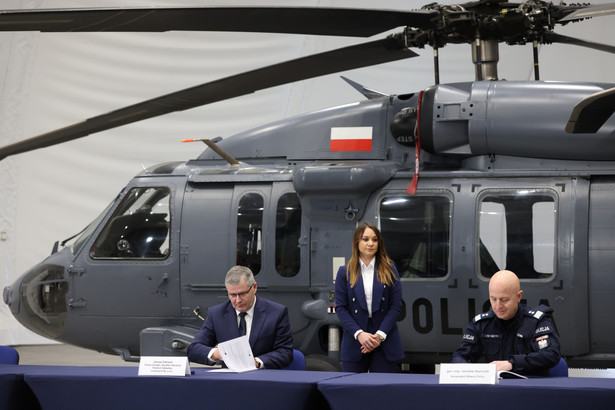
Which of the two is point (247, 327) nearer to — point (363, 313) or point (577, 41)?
point (363, 313)

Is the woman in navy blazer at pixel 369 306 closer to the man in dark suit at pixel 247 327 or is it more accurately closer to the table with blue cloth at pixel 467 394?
the man in dark suit at pixel 247 327

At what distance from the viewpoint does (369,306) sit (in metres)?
5.52

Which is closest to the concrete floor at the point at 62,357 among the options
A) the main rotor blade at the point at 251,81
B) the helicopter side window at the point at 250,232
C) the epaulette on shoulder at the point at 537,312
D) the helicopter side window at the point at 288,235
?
the helicopter side window at the point at 250,232

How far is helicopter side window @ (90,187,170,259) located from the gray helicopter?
1 centimetres

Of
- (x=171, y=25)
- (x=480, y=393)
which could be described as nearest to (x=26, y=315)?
(x=171, y=25)

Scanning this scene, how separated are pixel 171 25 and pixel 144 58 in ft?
28.3

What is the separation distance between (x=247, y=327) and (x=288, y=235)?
2.30 metres

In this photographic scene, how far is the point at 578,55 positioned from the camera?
12281 mm

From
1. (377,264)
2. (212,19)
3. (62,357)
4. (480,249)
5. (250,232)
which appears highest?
(212,19)

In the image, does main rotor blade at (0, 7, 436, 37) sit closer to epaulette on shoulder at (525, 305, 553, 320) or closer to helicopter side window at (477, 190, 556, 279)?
helicopter side window at (477, 190, 556, 279)

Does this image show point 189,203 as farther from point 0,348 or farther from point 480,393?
point 480,393

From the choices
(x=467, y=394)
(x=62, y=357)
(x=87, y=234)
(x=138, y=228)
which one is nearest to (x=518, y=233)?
(x=138, y=228)

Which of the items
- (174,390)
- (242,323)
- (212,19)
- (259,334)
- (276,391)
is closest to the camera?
(276,391)

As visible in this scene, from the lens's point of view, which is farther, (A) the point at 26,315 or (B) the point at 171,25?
(A) the point at 26,315
